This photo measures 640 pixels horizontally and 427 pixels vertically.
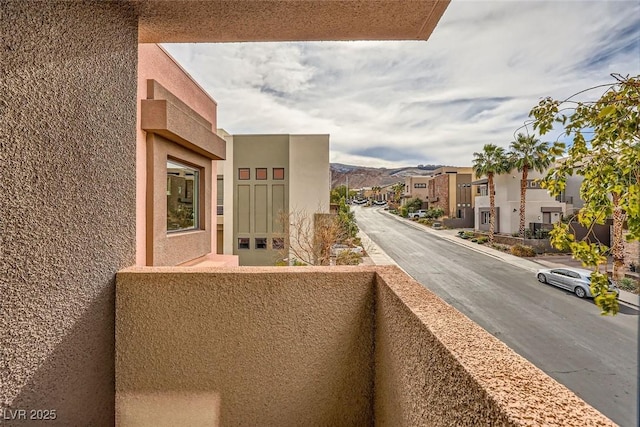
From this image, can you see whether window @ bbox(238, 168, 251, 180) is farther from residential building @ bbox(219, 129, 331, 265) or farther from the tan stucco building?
the tan stucco building

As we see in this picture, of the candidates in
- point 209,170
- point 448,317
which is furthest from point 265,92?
point 448,317

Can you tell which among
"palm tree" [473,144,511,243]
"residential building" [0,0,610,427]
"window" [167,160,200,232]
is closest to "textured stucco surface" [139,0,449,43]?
"residential building" [0,0,610,427]

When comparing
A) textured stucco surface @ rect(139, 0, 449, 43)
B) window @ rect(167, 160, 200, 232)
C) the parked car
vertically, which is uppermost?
textured stucco surface @ rect(139, 0, 449, 43)

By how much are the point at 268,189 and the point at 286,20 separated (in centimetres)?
1525

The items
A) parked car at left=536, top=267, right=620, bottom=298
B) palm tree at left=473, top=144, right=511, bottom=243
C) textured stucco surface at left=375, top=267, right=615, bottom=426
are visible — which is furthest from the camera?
palm tree at left=473, top=144, right=511, bottom=243

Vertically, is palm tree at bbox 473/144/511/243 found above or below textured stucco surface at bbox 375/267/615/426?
above

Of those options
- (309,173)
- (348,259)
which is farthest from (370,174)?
(348,259)

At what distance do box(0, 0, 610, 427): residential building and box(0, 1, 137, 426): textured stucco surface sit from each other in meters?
0.01

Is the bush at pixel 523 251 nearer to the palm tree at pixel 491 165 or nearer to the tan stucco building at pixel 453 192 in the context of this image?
the palm tree at pixel 491 165

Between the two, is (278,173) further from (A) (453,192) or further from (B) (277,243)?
(A) (453,192)

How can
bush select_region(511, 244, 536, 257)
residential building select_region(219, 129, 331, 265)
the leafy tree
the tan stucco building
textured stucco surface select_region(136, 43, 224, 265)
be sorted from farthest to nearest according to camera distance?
the tan stucco building, bush select_region(511, 244, 536, 257), residential building select_region(219, 129, 331, 265), textured stucco surface select_region(136, 43, 224, 265), the leafy tree

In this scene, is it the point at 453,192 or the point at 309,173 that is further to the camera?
the point at 453,192

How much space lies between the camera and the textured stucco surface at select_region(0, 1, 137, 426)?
1.82 m

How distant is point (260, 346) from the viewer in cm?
259
